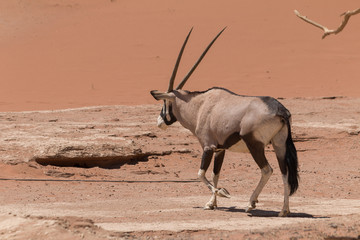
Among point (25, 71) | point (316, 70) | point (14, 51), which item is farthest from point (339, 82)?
point (14, 51)

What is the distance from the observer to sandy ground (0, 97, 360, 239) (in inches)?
267

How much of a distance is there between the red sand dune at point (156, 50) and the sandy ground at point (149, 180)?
24.4ft

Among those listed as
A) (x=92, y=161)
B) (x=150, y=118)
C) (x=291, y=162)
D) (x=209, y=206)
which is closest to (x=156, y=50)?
(x=150, y=118)

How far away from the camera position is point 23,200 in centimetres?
940

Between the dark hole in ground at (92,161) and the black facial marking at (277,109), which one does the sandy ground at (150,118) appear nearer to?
the dark hole in ground at (92,161)

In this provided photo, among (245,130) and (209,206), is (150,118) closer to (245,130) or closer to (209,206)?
(209,206)

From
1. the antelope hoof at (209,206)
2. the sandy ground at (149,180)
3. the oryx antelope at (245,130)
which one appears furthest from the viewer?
the antelope hoof at (209,206)

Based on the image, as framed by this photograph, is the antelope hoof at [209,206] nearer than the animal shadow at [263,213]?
No

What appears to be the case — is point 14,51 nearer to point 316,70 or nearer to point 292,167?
point 316,70

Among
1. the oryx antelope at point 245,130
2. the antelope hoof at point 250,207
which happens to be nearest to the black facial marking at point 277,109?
the oryx antelope at point 245,130

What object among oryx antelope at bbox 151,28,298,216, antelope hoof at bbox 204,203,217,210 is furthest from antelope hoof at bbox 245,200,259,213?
antelope hoof at bbox 204,203,217,210

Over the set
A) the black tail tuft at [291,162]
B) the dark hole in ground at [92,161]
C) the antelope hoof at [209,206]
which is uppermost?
the black tail tuft at [291,162]

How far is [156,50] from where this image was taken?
1236 inches

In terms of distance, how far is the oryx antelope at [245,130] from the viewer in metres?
8.41
